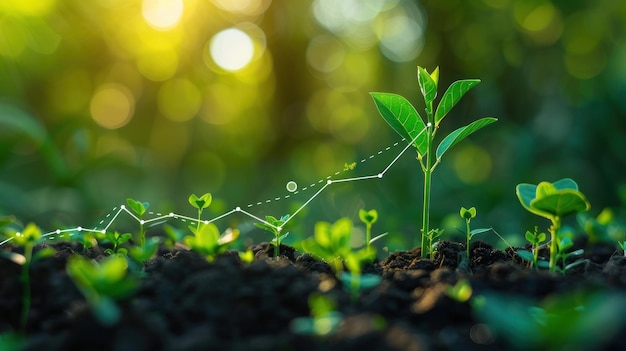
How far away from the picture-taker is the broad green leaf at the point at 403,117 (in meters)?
1.01

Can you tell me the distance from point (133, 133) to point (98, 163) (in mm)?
939

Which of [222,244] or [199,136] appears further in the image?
[199,136]

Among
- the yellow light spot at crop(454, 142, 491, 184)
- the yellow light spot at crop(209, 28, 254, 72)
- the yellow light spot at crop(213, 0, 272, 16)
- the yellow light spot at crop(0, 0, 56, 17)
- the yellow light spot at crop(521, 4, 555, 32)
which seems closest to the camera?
the yellow light spot at crop(454, 142, 491, 184)

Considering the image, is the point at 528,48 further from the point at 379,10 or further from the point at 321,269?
the point at 321,269

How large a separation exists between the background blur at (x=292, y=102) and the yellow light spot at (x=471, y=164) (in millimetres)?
13

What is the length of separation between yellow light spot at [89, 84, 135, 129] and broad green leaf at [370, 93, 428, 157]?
13.0 ft

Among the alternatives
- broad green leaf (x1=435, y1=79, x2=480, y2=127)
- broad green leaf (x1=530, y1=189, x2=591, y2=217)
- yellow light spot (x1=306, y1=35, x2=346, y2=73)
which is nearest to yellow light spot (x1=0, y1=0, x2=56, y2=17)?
yellow light spot (x1=306, y1=35, x2=346, y2=73)

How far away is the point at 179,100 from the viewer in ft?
15.4

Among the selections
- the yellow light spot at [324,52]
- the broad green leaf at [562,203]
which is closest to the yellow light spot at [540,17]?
the yellow light spot at [324,52]

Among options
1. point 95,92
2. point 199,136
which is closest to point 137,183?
point 199,136

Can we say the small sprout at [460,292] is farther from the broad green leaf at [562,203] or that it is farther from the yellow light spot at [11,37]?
the yellow light spot at [11,37]

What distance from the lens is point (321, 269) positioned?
3.19ft

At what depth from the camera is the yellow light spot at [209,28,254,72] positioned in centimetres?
459

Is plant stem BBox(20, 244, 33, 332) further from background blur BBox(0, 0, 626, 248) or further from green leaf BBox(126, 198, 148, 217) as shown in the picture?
background blur BBox(0, 0, 626, 248)
